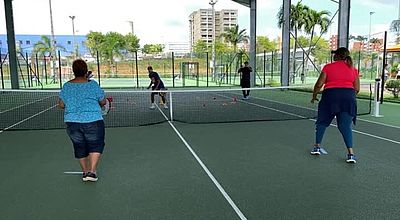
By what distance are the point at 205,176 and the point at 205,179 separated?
14cm

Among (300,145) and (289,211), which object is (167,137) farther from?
(289,211)

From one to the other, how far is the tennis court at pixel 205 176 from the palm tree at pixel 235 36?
4154 cm

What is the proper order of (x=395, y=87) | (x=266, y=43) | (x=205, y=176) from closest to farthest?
(x=205, y=176), (x=395, y=87), (x=266, y=43)

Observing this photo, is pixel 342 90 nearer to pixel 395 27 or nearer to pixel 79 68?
pixel 79 68

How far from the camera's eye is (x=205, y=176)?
17.2 ft

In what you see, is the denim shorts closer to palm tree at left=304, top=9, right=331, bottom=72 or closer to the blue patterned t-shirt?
the blue patterned t-shirt

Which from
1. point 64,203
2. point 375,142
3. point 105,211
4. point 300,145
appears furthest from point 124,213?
point 375,142

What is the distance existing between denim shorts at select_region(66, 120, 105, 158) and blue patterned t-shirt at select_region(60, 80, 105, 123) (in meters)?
0.08

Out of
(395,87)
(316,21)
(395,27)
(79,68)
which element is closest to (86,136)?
(79,68)

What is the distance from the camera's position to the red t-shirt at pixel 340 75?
580 cm

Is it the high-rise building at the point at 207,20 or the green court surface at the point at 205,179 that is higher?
the high-rise building at the point at 207,20

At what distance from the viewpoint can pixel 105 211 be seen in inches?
157

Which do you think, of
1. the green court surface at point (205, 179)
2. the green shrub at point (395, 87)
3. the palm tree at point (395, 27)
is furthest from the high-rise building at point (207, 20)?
the green court surface at point (205, 179)

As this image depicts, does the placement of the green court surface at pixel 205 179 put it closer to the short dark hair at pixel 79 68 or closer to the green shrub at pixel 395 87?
the short dark hair at pixel 79 68
